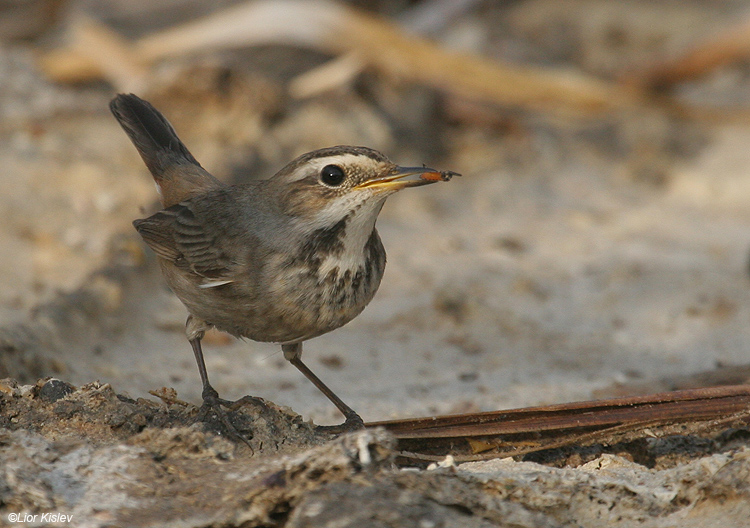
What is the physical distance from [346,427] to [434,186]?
4.84 meters

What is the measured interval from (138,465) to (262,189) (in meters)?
1.85

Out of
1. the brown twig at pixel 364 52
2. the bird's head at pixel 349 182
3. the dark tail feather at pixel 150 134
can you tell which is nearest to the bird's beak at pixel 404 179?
the bird's head at pixel 349 182

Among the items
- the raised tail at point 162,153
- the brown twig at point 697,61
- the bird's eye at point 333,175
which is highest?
the brown twig at point 697,61

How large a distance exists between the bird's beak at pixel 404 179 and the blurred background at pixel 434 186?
139 cm

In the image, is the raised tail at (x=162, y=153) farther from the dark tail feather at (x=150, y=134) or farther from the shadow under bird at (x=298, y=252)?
the shadow under bird at (x=298, y=252)

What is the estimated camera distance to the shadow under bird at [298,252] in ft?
14.3

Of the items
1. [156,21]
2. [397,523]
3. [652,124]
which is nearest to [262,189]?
[397,523]

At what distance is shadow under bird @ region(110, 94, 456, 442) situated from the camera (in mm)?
4363

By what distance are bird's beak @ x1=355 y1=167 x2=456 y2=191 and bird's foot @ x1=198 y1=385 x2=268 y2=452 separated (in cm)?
116

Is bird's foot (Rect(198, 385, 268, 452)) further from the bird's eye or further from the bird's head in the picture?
the bird's eye

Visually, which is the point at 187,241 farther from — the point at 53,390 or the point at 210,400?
the point at 53,390

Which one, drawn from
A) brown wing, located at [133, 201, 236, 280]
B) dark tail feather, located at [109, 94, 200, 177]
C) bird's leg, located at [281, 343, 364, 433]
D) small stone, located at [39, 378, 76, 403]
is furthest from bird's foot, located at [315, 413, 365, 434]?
dark tail feather, located at [109, 94, 200, 177]

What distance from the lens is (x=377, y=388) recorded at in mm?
5676

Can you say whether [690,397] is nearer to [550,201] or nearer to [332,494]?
[332,494]
